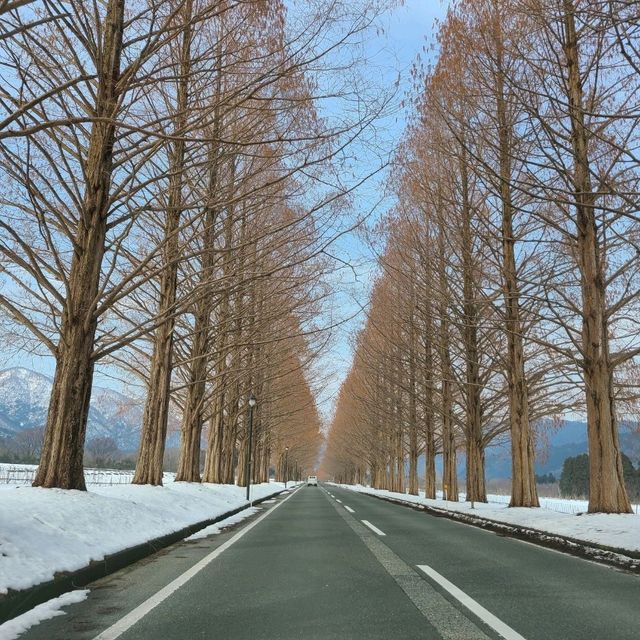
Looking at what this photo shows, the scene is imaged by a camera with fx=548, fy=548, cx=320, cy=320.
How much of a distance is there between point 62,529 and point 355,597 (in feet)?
10.8

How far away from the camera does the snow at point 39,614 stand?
12.2 ft

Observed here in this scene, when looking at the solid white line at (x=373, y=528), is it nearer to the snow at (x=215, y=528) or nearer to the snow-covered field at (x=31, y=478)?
the snow at (x=215, y=528)

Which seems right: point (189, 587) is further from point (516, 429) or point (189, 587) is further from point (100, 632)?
point (516, 429)

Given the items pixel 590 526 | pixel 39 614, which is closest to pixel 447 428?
pixel 590 526

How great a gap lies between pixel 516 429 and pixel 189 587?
12508 mm

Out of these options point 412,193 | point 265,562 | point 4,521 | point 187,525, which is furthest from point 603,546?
point 412,193

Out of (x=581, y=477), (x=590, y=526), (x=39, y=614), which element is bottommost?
(x=581, y=477)

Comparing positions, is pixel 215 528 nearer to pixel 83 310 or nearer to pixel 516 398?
pixel 83 310

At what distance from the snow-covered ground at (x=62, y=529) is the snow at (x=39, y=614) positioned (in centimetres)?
20

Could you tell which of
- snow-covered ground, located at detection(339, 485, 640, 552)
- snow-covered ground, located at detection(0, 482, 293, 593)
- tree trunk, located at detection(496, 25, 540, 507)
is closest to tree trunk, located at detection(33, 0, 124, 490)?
snow-covered ground, located at detection(0, 482, 293, 593)

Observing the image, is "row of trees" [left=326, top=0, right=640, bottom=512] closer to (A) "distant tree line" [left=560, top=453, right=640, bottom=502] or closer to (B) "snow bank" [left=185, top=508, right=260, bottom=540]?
(B) "snow bank" [left=185, top=508, right=260, bottom=540]

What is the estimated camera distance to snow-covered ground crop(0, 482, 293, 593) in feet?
15.2

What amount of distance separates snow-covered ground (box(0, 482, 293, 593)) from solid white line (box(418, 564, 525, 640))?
11.5ft

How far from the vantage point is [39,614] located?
417 centimetres
